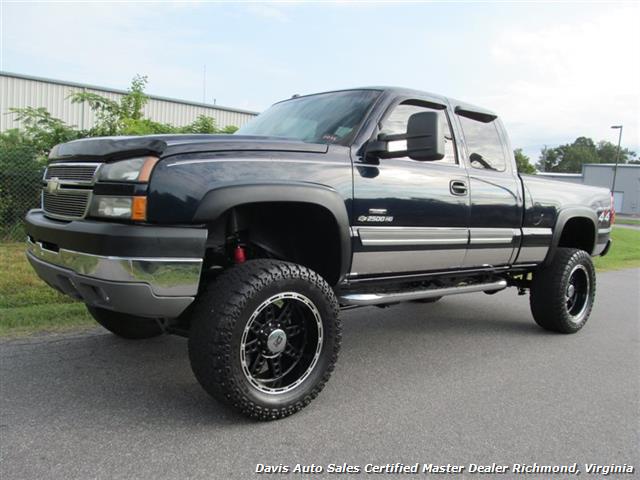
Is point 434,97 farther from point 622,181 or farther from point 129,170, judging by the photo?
point 622,181

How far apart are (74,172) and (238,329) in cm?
129

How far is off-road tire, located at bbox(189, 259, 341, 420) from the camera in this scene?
117 inches

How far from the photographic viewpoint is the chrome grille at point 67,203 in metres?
3.08

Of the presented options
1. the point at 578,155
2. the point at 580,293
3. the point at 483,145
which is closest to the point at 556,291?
the point at 580,293

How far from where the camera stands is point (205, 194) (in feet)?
9.67

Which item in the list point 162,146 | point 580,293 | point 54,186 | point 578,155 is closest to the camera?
point 162,146

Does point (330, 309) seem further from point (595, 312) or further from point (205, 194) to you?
point (595, 312)

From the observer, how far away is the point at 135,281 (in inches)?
111

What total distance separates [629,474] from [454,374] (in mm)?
1479

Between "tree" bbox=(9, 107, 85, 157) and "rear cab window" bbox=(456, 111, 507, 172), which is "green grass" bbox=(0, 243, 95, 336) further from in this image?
"rear cab window" bbox=(456, 111, 507, 172)

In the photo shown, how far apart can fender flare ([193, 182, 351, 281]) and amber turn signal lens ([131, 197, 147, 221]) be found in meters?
0.25

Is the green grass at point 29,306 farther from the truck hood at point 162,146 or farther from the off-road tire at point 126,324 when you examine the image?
the truck hood at point 162,146

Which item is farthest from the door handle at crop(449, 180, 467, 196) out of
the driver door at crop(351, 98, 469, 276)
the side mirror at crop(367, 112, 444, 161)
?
the side mirror at crop(367, 112, 444, 161)

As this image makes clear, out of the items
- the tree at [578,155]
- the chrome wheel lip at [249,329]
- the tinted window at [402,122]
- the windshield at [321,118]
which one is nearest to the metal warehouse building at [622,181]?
the tree at [578,155]
